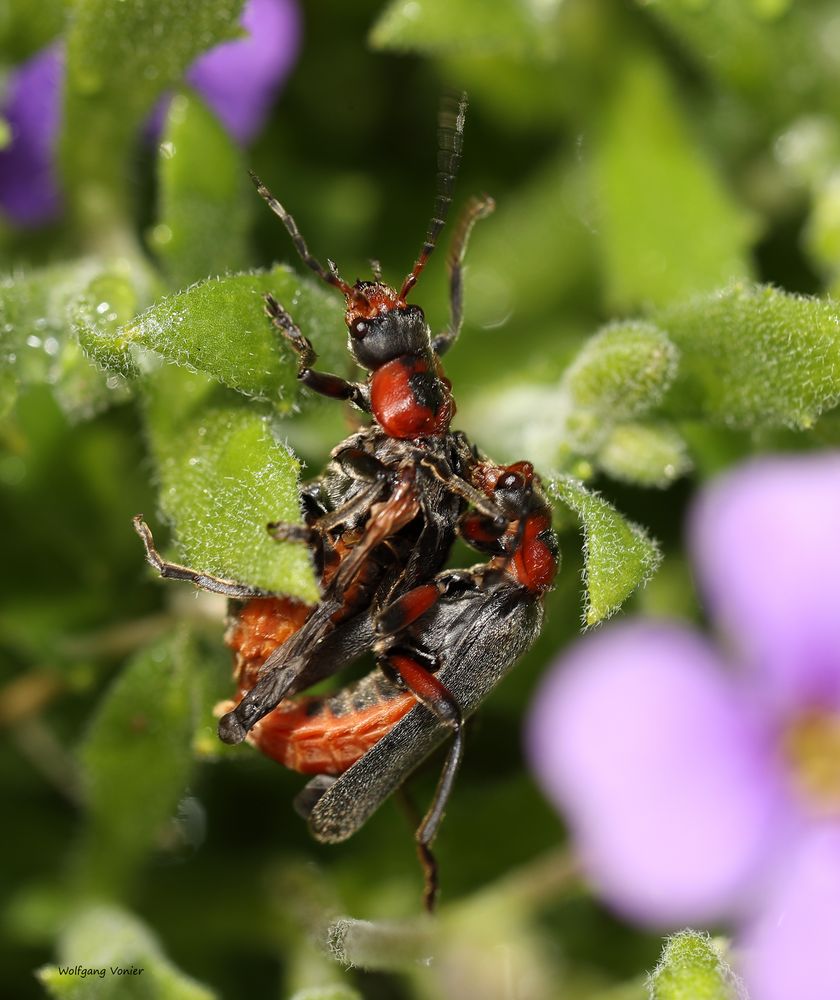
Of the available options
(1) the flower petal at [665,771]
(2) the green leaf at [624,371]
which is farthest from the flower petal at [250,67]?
(1) the flower petal at [665,771]

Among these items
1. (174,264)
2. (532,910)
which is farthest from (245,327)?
(532,910)

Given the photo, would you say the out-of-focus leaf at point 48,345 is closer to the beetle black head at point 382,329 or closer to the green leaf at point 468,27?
the beetle black head at point 382,329

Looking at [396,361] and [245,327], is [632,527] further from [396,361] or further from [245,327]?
[245,327]

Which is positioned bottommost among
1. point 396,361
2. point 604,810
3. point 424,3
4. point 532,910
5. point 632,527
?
point 532,910

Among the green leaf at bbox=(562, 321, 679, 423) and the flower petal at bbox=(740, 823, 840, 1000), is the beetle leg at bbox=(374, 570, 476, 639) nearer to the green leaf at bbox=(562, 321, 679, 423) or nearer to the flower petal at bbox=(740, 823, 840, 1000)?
the green leaf at bbox=(562, 321, 679, 423)

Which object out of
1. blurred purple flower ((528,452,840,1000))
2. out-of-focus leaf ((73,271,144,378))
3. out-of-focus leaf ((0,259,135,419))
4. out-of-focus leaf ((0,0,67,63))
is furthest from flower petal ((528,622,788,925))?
out-of-focus leaf ((0,0,67,63))

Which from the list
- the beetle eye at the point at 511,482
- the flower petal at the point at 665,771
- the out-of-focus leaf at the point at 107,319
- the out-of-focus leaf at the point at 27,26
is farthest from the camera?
the out-of-focus leaf at the point at 27,26
